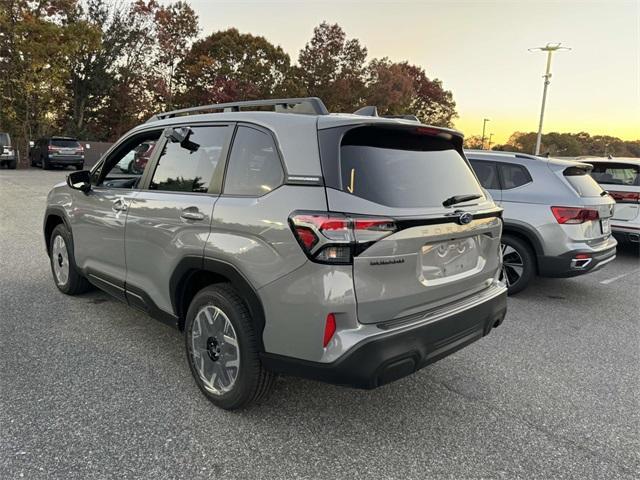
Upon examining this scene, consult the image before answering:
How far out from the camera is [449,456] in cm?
243

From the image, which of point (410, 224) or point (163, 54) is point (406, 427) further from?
point (163, 54)

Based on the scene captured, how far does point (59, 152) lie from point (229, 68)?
1430 centimetres

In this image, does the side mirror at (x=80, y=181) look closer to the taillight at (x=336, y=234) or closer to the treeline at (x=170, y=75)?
the taillight at (x=336, y=234)

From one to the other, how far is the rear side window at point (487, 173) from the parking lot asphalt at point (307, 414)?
213cm

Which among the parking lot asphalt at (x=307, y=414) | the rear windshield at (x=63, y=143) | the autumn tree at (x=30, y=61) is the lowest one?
the parking lot asphalt at (x=307, y=414)

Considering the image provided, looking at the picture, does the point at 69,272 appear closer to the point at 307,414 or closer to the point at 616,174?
the point at 307,414

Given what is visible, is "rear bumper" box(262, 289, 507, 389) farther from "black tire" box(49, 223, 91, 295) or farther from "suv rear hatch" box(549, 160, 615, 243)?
"suv rear hatch" box(549, 160, 615, 243)

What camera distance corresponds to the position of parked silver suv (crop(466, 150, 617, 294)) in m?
5.00

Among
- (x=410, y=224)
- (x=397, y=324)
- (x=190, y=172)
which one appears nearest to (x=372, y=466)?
(x=397, y=324)

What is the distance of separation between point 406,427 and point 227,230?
1547 millimetres

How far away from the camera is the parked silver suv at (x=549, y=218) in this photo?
500cm

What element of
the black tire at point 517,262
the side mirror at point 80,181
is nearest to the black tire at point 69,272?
the side mirror at point 80,181

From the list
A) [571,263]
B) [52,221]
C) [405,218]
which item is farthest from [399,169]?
[52,221]

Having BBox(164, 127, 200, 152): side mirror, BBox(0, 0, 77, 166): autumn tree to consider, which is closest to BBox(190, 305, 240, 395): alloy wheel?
BBox(164, 127, 200, 152): side mirror
